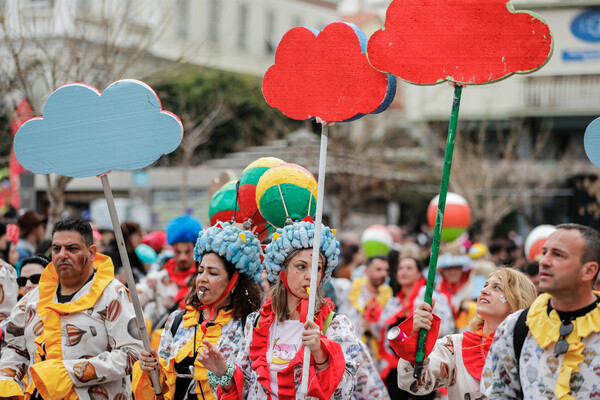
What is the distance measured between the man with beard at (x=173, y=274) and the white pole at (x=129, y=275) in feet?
9.10

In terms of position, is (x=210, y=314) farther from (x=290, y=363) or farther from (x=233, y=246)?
(x=290, y=363)

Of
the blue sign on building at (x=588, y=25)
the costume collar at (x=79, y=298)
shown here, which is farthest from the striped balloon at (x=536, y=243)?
the blue sign on building at (x=588, y=25)

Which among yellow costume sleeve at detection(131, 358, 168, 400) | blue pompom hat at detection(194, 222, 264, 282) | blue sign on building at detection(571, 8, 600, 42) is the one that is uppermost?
blue sign on building at detection(571, 8, 600, 42)

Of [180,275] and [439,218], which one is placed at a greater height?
[439,218]

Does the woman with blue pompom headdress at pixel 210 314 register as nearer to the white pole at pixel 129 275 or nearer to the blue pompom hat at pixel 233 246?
the blue pompom hat at pixel 233 246

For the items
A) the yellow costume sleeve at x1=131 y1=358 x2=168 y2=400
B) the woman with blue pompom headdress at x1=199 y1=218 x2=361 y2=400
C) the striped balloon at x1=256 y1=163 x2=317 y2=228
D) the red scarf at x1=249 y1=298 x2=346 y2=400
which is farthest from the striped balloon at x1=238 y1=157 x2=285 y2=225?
the yellow costume sleeve at x1=131 y1=358 x2=168 y2=400

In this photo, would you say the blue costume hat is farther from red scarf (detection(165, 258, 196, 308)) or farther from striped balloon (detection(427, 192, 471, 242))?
striped balloon (detection(427, 192, 471, 242))

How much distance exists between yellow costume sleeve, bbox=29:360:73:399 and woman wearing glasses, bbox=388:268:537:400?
203 cm

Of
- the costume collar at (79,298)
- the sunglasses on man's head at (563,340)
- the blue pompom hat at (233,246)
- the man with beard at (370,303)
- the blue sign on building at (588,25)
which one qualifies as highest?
the blue sign on building at (588,25)

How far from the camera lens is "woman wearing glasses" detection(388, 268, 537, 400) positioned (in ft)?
15.0

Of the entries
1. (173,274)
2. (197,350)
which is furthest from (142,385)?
(173,274)

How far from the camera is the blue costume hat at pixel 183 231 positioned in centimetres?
792

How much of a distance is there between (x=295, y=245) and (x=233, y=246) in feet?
1.66

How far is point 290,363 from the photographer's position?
4621 mm
